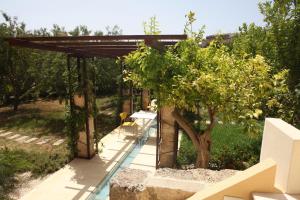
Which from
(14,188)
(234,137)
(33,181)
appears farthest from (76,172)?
(234,137)

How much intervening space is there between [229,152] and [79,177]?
4.81 metres

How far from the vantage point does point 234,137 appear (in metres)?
9.30

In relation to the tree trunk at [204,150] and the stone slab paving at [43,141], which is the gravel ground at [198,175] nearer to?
the tree trunk at [204,150]

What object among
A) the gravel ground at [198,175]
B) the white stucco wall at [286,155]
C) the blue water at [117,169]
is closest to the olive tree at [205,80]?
the gravel ground at [198,175]

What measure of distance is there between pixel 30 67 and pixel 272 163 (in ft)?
56.1

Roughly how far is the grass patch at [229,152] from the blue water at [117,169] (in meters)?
2.11

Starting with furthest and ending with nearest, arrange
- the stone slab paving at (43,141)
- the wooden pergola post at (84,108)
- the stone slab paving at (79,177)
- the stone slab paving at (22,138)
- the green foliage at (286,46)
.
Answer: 1. the stone slab paving at (22,138)
2. the stone slab paving at (43,141)
3. the wooden pergola post at (84,108)
4. the stone slab paving at (79,177)
5. the green foliage at (286,46)

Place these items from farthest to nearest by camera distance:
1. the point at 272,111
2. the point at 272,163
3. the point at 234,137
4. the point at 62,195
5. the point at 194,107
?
the point at 234,137
the point at 272,111
the point at 62,195
the point at 194,107
the point at 272,163

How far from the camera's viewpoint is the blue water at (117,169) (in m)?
7.06

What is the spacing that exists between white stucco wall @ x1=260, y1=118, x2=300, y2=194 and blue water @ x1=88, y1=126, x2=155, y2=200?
524 centimetres

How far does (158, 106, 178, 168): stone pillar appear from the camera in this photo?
7938 millimetres

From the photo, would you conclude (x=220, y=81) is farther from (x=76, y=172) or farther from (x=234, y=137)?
(x=76, y=172)

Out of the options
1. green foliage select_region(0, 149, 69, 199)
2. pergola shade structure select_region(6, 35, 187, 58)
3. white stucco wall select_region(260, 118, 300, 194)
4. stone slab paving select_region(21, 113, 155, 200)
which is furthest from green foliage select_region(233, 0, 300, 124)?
green foliage select_region(0, 149, 69, 199)

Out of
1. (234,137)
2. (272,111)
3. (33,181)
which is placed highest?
(272,111)
